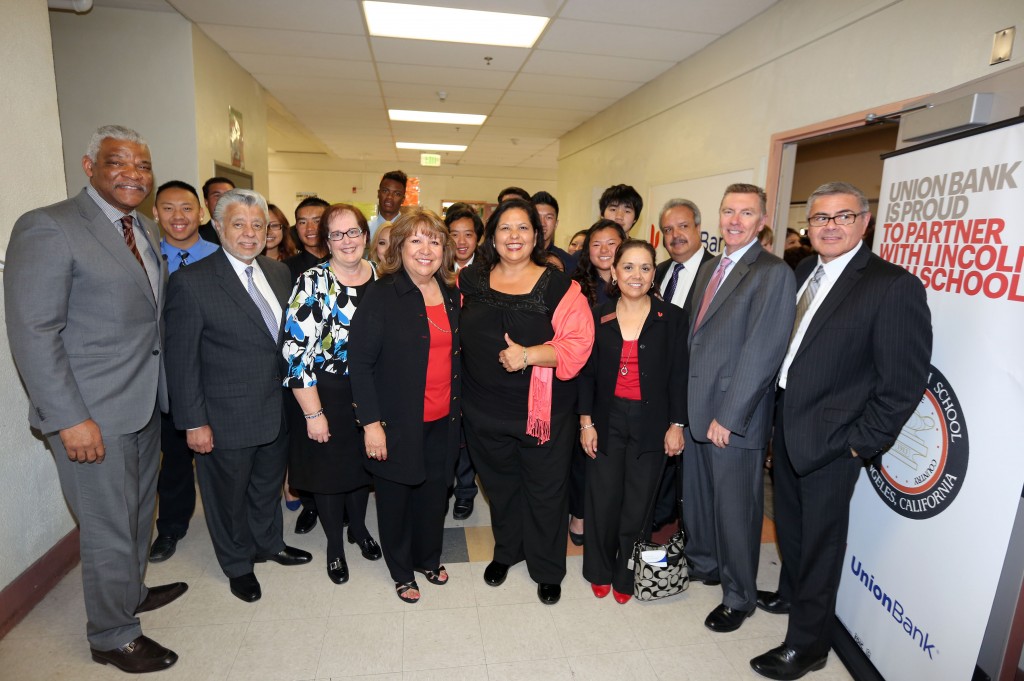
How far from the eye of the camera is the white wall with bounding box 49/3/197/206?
4.62m

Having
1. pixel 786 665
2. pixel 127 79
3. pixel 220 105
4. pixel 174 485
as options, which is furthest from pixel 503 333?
pixel 220 105

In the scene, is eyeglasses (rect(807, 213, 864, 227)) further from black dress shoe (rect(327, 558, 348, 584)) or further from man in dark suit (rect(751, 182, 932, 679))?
black dress shoe (rect(327, 558, 348, 584))

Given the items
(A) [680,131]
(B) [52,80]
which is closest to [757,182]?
(A) [680,131]

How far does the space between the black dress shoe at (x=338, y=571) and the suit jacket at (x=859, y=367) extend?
2181 millimetres

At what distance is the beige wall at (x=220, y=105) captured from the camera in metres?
4.90

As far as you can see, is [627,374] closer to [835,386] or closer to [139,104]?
[835,386]

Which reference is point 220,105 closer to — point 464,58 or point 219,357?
point 464,58

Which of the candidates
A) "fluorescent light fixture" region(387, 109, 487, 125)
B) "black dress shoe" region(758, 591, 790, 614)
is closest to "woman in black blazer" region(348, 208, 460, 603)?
"black dress shoe" region(758, 591, 790, 614)

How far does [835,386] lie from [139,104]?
19.1 ft

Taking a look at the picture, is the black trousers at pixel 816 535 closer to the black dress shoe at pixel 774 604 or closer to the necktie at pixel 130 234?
the black dress shoe at pixel 774 604

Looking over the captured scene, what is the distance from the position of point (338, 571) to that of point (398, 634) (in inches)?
21.2

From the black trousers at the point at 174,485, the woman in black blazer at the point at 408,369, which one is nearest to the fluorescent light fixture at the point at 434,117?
the black trousers at the point at 174,485

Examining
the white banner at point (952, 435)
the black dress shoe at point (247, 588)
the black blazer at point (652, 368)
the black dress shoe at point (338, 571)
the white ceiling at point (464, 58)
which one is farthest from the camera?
the white ceiling at point (464, 58)

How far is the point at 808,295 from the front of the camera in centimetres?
224
